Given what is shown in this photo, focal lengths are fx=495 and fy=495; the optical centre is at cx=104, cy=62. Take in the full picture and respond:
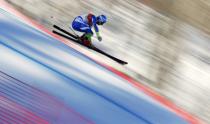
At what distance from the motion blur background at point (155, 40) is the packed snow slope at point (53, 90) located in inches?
47.5

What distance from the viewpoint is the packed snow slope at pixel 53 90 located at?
3.72ft

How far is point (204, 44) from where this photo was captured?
13.0 ft

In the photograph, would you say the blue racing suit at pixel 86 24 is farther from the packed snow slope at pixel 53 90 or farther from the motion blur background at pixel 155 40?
the motion blur background at pixel 155 40

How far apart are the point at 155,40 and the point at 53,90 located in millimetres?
2500

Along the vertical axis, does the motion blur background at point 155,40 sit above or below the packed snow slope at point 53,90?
above

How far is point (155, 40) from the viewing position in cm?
366

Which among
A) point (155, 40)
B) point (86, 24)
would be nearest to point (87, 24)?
point (86, 24)

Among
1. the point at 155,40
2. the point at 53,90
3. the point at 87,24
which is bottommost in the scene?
the point at 53,90

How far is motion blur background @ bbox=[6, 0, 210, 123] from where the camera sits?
3078mm

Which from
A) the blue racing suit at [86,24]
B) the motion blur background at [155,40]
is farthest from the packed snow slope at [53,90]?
the motion blur background at [155,40]

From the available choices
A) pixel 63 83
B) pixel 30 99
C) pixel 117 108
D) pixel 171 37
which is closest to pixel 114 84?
pixel 117 108

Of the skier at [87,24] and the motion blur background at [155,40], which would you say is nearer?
the skier at [87,24]

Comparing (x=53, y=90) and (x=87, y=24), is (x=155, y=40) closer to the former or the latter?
(x=87, y=24)

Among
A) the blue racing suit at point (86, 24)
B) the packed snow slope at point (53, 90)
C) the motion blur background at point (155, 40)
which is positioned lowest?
the packed snow slope at point (53, 90)
